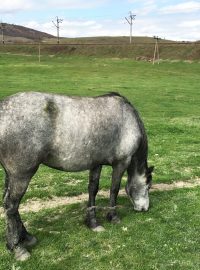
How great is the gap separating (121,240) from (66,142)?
296 cm

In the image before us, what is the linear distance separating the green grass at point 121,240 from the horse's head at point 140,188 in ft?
0.96

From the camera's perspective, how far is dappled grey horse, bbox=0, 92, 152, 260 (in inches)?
378

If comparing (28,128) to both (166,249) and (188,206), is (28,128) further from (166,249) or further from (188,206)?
(188,206)

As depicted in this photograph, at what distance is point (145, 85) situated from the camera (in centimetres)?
5256

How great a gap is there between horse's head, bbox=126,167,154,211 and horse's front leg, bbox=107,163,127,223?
581 millimetres

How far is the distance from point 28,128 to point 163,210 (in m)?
5.44

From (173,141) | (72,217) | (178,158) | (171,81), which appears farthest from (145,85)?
(72,217)

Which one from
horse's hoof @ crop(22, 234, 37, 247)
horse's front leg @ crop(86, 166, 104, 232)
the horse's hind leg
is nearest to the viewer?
the horse's hind leg

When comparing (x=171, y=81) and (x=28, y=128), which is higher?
(x=28, y=128)

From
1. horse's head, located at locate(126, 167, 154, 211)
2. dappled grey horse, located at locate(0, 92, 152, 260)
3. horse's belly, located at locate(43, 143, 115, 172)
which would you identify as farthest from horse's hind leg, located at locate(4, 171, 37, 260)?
horse's head, located at locate(126, 167, 154, 211)

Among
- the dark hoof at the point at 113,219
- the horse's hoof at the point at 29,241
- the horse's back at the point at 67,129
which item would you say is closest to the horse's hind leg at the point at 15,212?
the horse's hoof at the point at 29,241

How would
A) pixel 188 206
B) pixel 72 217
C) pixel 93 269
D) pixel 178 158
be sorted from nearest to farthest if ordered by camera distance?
pixel 93 269, pixel 72 217, pixel 188 206, pixel 178 158

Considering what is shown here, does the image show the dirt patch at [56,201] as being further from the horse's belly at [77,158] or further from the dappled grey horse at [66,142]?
the horse's belly at [77,158]

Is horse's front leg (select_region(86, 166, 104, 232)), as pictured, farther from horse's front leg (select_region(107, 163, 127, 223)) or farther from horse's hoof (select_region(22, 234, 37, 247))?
horse's hoof (select_region(22, 234, 37, 247))
